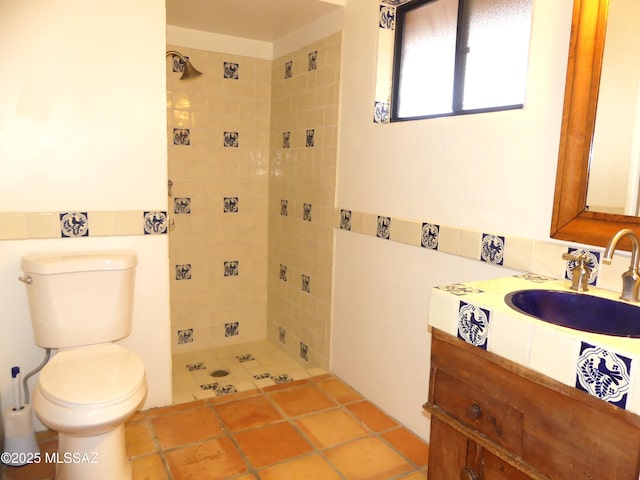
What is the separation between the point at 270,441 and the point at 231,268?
148cm

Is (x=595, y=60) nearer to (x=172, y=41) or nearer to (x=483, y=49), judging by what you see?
(x=483, y=49)

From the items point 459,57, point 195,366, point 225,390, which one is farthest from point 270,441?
point 459,57

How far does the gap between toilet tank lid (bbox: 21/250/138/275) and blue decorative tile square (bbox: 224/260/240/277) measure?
1265 millimetres

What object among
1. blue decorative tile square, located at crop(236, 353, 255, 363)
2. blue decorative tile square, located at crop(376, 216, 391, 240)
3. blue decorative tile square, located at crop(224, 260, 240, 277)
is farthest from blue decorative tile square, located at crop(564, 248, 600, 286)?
blue decorative tile square, located at crop(224, 260, 240, 277)

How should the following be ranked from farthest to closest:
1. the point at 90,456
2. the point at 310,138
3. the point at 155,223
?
the point at 310,138
the point at 155,223
the point at 90,456

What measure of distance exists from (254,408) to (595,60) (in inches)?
82.1

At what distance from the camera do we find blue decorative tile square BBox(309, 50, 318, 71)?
2785mm

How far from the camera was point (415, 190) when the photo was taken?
2117 mm

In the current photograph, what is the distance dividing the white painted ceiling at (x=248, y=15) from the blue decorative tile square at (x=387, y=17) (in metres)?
0.32

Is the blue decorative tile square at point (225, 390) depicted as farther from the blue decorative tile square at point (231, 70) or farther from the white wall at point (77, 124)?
the blue decorative tile square at point (231, 70)

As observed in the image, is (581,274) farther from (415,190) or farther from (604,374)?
(415,190)

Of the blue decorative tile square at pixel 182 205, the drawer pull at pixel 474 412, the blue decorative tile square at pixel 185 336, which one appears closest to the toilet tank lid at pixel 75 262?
the blue decorative tile square at pixel 182 205

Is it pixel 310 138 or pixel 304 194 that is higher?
pixel 310 138

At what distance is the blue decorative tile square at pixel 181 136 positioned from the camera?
308 centimetres
